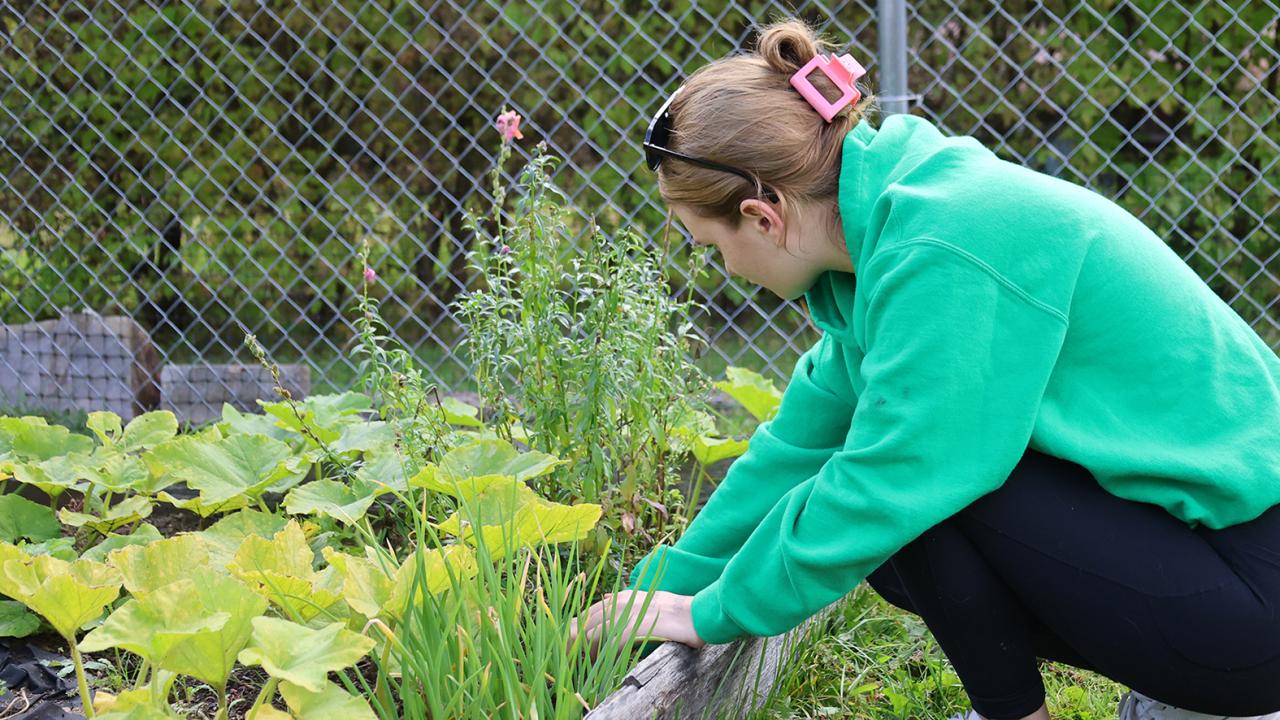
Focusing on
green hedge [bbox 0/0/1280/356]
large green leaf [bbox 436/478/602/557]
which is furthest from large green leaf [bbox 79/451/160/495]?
green hedge [bbox 0/0/1280/356]

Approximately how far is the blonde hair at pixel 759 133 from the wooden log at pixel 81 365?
2.74 m

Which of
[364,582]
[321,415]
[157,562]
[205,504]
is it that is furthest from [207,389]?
[364,582]

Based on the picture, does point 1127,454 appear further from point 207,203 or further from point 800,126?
point 207,203

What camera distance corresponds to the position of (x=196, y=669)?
1275 mm

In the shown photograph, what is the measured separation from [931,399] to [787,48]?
1.59ft

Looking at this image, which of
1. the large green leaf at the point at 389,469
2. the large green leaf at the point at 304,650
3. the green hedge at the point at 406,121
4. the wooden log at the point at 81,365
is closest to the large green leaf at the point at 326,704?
the large green leaf at the point at 304,650

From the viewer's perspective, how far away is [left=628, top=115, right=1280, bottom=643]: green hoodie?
1.27 metres

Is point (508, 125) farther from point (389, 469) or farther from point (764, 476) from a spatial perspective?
point (764, 476)

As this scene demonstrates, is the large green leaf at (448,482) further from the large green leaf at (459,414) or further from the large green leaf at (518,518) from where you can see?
the large green leaf at (459,414)

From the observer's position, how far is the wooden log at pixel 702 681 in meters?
1.40

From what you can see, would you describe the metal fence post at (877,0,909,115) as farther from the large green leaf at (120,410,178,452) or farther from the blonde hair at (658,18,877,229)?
the large green leaf at (120,410,178,452)

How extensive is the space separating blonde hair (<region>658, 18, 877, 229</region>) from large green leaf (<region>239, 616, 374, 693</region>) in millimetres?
651

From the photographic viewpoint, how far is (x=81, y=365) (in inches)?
149

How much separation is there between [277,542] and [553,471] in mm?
561
